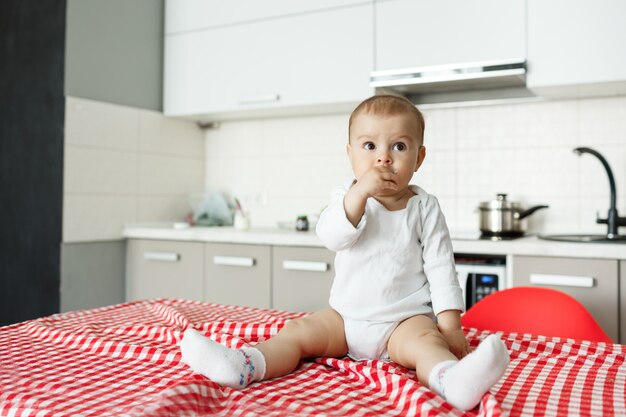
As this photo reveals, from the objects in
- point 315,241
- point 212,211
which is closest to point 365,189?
point 315,241

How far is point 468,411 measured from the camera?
72 centimetres

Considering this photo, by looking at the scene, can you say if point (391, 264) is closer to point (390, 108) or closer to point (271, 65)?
point (390, 108)

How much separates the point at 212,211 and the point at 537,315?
6.63 ft

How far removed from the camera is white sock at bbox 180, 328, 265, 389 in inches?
31.4

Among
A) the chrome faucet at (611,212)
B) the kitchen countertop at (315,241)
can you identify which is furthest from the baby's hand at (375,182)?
the chrome faucet at (611,212)

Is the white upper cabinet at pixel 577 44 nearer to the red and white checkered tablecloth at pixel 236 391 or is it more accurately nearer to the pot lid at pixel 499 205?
the pot lid at pixel 499 205

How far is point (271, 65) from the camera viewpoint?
2.83 metres

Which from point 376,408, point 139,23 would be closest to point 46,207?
point 139,23

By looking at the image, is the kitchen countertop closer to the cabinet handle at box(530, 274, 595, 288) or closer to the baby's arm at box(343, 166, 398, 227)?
the cabinet handle at box(530, 274, 595, 288)

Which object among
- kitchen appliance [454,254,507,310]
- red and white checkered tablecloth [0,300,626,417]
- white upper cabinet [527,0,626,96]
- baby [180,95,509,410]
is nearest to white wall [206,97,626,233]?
white upper cabinet [527,0,626,96]

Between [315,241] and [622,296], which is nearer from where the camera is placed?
[622,296]

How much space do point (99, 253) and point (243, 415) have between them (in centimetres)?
231

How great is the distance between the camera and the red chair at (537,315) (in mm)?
1387

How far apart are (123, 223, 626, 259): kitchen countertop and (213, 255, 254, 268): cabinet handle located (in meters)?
0.07
